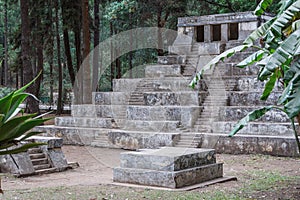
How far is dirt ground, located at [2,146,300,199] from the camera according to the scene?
8.11 meters

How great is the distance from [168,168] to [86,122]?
742 centimetres

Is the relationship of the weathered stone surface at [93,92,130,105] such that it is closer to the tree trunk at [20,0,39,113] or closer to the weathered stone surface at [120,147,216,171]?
the tree trunk at [20,0,39,113]

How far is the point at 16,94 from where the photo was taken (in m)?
4.50

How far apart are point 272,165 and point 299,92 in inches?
219

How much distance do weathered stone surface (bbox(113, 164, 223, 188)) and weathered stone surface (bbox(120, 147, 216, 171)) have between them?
111 millimetres

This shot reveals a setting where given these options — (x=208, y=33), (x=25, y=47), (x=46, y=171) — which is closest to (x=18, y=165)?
(x=46, y=171)

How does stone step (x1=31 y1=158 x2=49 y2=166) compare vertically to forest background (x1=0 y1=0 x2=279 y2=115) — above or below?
below

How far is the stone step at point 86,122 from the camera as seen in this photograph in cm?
1491

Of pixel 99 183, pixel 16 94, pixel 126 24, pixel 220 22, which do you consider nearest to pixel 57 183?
pixel 99 183

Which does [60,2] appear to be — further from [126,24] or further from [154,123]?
[154,123]

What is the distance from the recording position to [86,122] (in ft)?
50.1

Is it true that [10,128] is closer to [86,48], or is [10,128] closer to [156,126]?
[156,126]

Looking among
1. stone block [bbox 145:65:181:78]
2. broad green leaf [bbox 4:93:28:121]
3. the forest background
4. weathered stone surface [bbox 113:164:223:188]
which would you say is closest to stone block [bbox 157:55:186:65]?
stone block [bbox 145:65:181:78]

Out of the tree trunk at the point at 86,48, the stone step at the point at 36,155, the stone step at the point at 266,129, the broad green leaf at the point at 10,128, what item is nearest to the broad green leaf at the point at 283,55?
the broad green leaf at the point at 10,128
